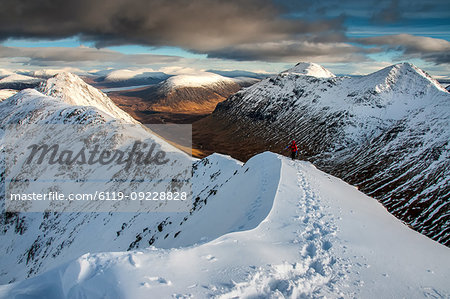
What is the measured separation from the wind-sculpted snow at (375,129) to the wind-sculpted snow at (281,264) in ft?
109

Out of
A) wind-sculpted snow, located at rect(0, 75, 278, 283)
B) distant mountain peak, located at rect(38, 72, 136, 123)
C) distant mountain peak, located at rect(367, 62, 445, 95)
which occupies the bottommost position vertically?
wind-sculpted snow, located at rect(0, 75, 278, 283)

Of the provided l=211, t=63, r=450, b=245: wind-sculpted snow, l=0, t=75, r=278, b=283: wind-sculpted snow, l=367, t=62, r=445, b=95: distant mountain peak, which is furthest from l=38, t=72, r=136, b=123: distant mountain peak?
l=367, t=62, r=445, b=95: distant mountain peak

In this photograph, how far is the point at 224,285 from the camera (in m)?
Answer: 7.35

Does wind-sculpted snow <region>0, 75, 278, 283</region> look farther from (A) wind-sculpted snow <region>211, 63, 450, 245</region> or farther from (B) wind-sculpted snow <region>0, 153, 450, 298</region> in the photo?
(A) wind-sculpted snow <region>211, 63, 450, 245</region>

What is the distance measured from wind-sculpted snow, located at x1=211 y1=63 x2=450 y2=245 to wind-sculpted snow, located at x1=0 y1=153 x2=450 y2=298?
109 feet

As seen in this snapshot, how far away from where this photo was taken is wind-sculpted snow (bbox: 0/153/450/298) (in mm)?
7156

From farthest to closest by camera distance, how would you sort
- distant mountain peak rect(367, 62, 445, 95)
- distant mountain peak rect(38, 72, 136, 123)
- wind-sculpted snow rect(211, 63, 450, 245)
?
distant mountain peak rect(38, 72, 136, 123), distant mountain peak rect(367, 62, 445, 95), wind-sculpted snow rect(211, 63, 450, 245)

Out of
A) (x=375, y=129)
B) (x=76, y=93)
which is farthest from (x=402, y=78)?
(x=76, y=93)

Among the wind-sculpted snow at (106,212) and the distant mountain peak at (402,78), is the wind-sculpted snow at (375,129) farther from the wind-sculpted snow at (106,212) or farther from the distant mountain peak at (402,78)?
the wind-sculpted snow at (106,212)

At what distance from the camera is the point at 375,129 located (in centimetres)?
8744

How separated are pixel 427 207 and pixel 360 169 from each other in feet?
84.1

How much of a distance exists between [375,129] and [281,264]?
95.5 meters

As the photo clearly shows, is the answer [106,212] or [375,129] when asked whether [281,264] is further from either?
[375,129]

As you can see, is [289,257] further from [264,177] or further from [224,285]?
[264,177]
